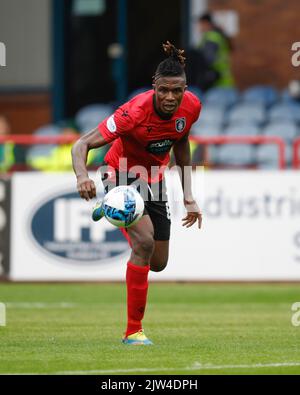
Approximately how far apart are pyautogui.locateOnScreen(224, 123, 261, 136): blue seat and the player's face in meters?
9.55

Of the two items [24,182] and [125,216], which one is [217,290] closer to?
[24,182]

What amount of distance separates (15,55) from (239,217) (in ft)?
30.7

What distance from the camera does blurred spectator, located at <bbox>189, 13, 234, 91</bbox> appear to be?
20.4 m

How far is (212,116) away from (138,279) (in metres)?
10.3

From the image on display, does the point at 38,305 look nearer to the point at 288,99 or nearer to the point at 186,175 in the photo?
the point at 186,175

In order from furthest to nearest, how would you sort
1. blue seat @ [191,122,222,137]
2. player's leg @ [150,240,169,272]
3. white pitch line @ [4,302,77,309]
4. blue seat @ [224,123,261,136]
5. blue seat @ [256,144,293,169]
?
1. blue seat @ [191,122,222,137]
2. blue seat @ [224,123,261,136]
3. blue seat @ [256,144,293,169]
4. white pitch line @ [4,302,77,309]
5. player's leg @ [150,240,169,272]

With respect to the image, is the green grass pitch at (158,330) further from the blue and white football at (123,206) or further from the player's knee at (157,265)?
the blue and white football at (123,206)

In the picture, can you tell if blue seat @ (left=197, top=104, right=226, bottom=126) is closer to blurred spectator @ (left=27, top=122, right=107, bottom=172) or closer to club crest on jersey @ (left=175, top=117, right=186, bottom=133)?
blurred spectator @ (left=27, top=122, right=107, bottom=172)

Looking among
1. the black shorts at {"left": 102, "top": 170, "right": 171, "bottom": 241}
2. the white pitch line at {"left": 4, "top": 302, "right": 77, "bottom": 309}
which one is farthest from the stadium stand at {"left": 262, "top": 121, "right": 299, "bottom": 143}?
the black shorts at {"left": 102, "top": 170, "right": 171, "bottom": 241}

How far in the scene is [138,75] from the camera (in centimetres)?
2400

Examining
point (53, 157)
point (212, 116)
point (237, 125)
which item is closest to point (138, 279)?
point (53, 157)

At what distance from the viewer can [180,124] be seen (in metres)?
10.3

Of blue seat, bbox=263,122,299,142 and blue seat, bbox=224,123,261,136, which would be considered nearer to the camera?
blue seat, bbox=263,122,299,142
